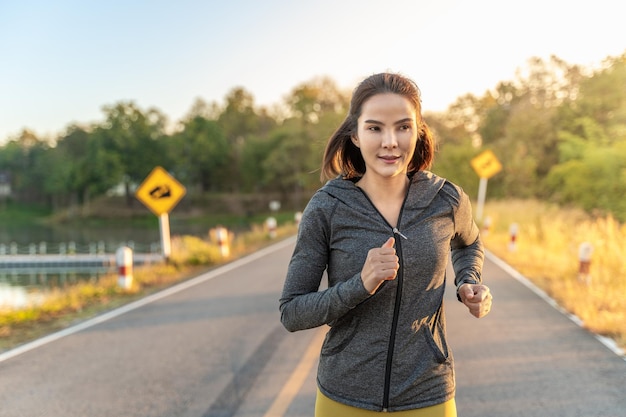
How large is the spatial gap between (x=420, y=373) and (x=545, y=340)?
15.5 ft

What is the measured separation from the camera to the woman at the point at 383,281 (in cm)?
177

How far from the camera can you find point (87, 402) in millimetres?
4359

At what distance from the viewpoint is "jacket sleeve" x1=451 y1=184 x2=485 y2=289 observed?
200 centimetres

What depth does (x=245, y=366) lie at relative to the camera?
5242 mm

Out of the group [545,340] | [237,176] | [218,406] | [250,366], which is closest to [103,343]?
[250,366]

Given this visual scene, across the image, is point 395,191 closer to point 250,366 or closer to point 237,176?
point 250,366

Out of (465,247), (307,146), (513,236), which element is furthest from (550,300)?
(307,146)

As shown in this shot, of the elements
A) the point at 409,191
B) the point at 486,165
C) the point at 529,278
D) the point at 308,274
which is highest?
the point at 486,165

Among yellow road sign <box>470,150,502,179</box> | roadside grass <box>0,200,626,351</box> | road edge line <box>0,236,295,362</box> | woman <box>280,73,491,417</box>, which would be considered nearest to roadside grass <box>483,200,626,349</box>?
roadside grass <box>0,200,626,351</box>

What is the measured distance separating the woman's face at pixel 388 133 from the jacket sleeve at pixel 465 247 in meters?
0.32

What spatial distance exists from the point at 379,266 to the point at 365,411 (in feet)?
1.87

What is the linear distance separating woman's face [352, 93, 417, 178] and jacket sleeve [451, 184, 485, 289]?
1.06 feet

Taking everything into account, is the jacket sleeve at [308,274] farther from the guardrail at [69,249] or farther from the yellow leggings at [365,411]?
the guardrail at [69,249]

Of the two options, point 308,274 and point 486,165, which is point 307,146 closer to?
point 486,165
